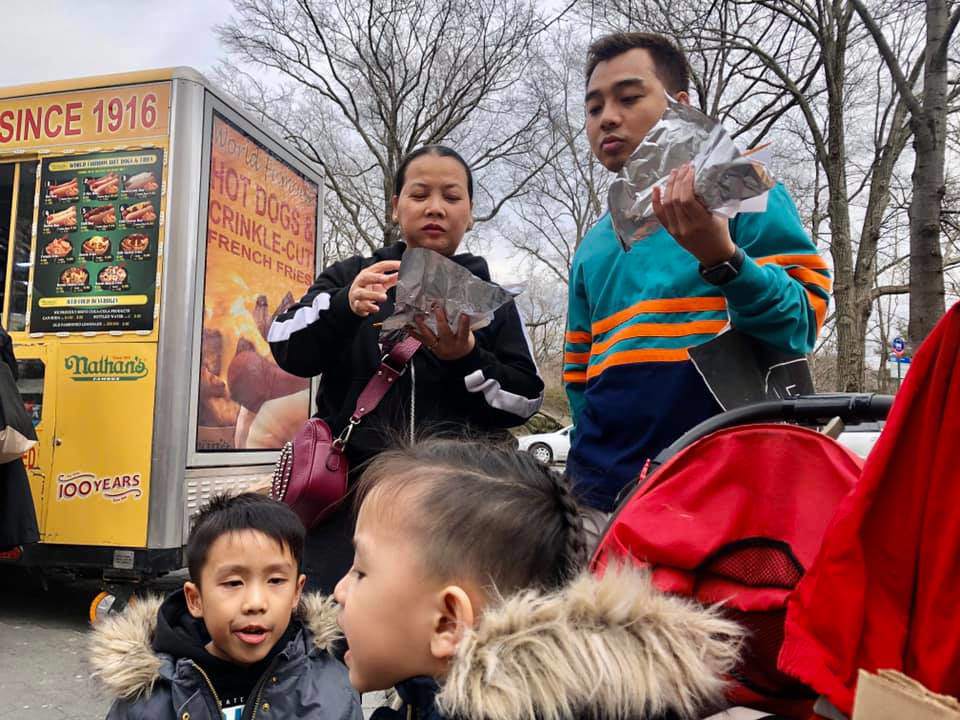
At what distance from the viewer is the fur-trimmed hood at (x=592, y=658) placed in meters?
1.07

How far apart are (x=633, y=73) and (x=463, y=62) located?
1575 cm

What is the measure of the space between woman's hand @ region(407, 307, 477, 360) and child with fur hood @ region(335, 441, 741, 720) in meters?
0.45

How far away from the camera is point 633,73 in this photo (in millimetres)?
2117

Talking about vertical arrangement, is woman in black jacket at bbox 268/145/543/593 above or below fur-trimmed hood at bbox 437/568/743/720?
above

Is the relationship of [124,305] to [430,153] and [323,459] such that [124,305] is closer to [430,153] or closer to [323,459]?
[430,153]

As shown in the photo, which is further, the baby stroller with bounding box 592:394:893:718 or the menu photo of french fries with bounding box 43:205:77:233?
the menu photo of french fries with bounding box 43:205:77:233

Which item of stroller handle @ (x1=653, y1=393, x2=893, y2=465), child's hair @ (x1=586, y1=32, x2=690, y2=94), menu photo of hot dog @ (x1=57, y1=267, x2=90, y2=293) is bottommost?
stroller handle @ (x1=653, y1=393, x2=893, y2=465)

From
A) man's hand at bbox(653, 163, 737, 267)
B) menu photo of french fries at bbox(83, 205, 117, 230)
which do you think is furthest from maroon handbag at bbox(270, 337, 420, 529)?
menu photo of french fries at bbox(83, 205, 117, 230)

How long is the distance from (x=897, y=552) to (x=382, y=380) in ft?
4.66

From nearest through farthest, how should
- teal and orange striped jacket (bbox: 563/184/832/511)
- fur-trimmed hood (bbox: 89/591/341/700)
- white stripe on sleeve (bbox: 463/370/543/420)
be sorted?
teal and orange striped jacket (bbox: 563/184/832/511), fur-trimmed hood (bbox: 89/591/341/700), white stripe on sleeve (bbox: 463/370/543/420)

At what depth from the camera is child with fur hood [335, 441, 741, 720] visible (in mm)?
1084

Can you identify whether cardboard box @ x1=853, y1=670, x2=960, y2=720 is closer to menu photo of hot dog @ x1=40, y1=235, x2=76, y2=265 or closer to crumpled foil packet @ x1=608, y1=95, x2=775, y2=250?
crumpled foil packet @ x1=608, y1=95, x2=775, y2=250

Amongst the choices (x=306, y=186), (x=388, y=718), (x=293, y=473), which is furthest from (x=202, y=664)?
(x=306, y=186)

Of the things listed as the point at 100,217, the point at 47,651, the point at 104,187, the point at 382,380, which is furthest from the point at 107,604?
the point at 382,380
